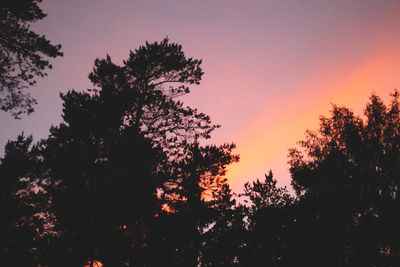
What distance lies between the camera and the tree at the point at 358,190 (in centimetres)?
1105

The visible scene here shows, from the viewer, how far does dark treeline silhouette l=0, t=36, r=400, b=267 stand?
10484mm

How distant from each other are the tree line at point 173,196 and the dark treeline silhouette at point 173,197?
6 cm

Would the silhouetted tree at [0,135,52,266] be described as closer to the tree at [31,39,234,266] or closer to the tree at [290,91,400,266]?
the tree at [31,39,234,266]

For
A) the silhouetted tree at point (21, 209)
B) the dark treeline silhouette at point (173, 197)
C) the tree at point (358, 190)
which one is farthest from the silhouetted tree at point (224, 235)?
the silhouetted tree at point (21, 209)

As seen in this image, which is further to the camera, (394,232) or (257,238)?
(394,232)

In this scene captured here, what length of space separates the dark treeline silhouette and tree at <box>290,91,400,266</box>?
0.07 m

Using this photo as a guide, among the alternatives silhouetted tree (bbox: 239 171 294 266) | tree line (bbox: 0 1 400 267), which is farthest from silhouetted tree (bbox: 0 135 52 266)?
silhouetted tree (bbox: 239 171 294 266)

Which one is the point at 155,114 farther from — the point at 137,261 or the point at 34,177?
the point at 34,177

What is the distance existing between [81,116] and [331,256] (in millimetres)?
15416

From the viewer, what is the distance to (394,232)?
13.2 meters

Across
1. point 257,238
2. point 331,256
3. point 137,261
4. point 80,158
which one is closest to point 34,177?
point 80,158

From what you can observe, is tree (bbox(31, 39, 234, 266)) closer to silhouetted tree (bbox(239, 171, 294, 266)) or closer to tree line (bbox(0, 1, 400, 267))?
tree line (bbox(0, 1, 400, 267))

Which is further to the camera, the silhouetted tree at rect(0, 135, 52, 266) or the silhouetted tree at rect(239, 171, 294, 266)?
the silhouetted tree at rect(0, 135, 52, 266)

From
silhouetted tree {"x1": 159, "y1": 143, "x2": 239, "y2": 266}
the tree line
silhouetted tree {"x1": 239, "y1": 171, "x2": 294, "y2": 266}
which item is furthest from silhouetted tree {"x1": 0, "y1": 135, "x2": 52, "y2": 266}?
silhouetted tree {"x1": 239, "y1": 171, "x2": 294, "y2": 266}
